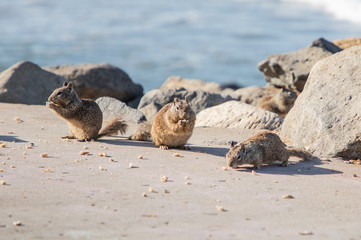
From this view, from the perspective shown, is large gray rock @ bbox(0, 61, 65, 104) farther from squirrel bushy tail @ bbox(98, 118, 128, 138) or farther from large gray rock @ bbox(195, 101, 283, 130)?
squirrel bushy tail @ bbox(98, 118, 128, 138)

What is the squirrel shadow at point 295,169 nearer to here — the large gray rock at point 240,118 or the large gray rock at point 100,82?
the large gray rock at point 240,118

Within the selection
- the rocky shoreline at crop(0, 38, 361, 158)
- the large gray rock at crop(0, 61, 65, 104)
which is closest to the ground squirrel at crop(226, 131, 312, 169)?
the rocky shoreline at crop(0, 38, 361, 158)

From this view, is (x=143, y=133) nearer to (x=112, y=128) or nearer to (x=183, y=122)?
(x=112, y=128)

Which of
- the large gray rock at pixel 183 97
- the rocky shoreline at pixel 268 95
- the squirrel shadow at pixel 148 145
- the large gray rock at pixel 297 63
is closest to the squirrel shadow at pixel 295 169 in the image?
the rocky shoreline at pixel 268 95

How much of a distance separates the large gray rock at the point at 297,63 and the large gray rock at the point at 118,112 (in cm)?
563

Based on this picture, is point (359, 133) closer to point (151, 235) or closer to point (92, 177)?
point (92, 177)

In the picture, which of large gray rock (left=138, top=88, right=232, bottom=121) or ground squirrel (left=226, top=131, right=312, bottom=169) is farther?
large gray rock (left=138, top=88, right=232, bottom=121)

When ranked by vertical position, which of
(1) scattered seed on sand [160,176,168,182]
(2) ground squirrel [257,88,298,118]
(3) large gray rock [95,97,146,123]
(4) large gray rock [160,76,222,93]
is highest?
(1) scattered seed on sand [160,176,168,182]

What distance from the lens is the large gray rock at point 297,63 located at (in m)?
14.6

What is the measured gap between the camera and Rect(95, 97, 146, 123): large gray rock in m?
10.4

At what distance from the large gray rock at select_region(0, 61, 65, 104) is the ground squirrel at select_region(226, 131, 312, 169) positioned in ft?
21.7

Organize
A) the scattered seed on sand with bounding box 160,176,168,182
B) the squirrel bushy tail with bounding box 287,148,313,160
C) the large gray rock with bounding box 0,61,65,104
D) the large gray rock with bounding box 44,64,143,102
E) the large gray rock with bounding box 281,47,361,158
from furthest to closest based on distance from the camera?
1. the large gray rock with bounding box 44,64,143,102
2. the large gray rock with bounding box 0,61,65,104
3. the large gray rock with bounding box 281,47,361,158
4. the squirrel bushy tail with bounding box 287,148,313,160
5. the scattered seed on sand with bounding box 160,176,168,182

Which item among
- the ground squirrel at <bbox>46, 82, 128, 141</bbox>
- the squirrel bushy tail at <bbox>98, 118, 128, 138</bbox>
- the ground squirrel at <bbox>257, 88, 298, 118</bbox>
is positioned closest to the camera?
the ground squirrel at <bbox>46, 82, 128, 141</bbox>

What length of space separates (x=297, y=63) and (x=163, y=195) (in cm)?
1032
